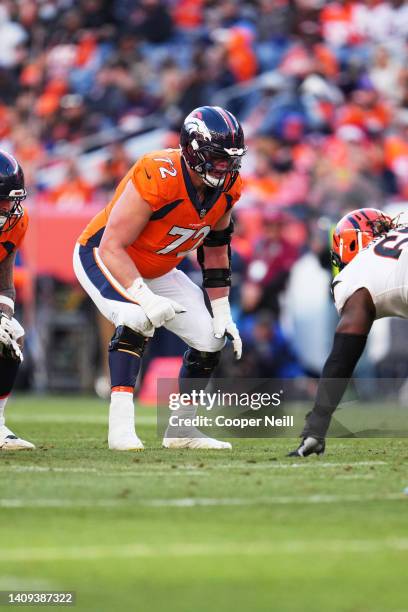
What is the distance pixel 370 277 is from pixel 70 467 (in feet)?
5.84

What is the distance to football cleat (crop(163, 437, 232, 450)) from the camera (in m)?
6.97

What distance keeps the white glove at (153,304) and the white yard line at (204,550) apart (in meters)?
3.08

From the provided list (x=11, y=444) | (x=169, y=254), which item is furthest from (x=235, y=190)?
(x=11, y=444)

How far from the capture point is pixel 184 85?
52.1ft

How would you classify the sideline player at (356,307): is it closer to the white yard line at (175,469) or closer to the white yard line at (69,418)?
the white yard line at (175,469)

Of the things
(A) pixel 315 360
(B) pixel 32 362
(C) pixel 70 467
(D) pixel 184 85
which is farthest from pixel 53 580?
(D) pixel 184 85

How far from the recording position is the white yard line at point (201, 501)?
14.4 ft

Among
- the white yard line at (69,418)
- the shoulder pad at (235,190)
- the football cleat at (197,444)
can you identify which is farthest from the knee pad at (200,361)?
the white yard line at (69,418)

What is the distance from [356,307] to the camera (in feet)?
19.8

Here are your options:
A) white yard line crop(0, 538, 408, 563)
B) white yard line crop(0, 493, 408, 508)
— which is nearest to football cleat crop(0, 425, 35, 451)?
white yard line crop(0, 493, 408, 508)

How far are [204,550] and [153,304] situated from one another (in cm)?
323

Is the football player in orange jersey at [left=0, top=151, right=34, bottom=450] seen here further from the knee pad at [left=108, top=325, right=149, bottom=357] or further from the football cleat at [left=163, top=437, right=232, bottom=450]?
the football cleat at [left=163, top=437, right=232, bottom=450]

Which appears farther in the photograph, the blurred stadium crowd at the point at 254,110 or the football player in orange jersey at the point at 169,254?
the blurred stadium crowd at the point at 254,110

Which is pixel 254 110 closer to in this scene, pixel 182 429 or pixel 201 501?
pixel 182 429
